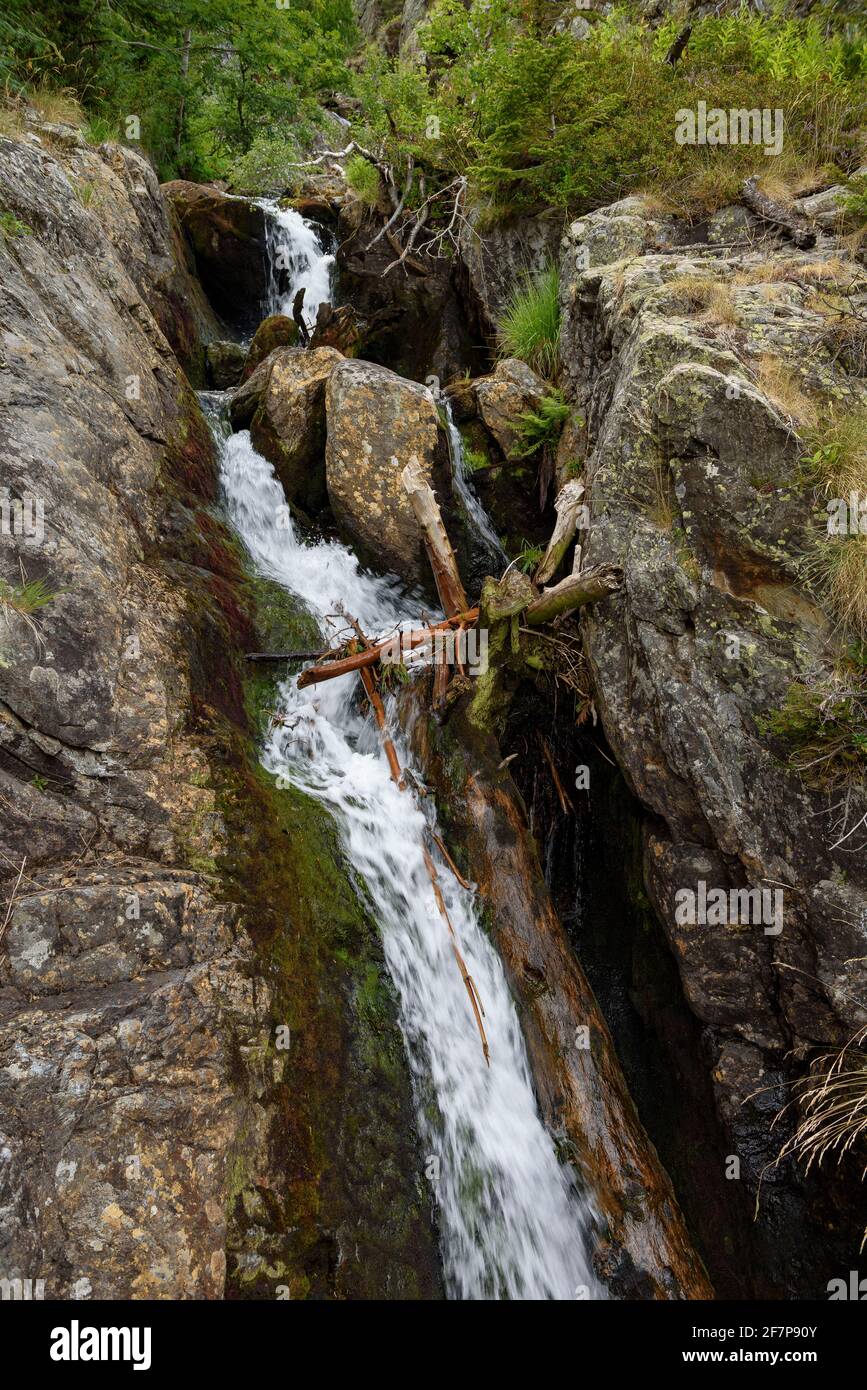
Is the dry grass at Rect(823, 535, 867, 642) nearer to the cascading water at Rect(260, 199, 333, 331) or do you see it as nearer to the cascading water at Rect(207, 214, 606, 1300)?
the cascading water at Rect(207, 214, 606, 1300)

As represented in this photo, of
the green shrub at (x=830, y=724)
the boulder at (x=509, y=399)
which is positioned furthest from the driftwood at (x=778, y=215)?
the green shrub at (x=830, y=724)

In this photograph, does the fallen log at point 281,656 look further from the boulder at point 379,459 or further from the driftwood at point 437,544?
the boulder at point 379,459

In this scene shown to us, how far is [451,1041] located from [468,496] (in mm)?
5584

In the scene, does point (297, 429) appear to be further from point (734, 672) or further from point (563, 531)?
point (734, 672)

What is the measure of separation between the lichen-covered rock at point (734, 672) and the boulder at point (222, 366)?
20.2 ft

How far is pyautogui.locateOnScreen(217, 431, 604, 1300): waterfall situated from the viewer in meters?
3.93

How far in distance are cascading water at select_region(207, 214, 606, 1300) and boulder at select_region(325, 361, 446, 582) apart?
127cm

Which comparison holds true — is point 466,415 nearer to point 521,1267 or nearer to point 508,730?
point 508,730

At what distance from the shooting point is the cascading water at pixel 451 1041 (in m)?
3.94

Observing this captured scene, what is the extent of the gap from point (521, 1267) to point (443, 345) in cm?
995

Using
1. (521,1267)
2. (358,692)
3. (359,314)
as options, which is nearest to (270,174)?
(359,314)

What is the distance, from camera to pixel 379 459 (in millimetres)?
7172

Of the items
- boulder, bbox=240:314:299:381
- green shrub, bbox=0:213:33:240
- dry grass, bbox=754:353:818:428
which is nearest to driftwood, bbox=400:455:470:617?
dry grass, bbox=754:353:818:428

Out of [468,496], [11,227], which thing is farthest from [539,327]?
[11,227]
